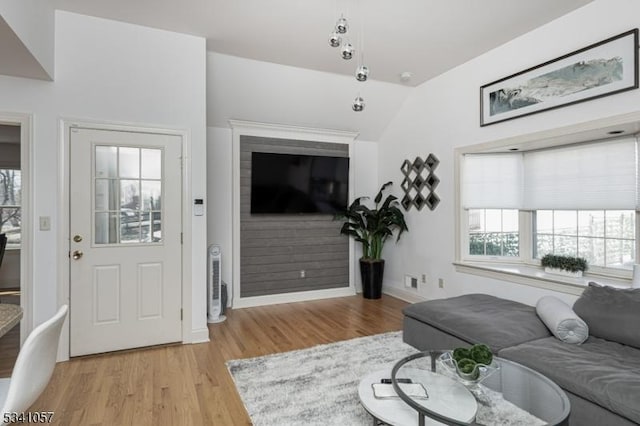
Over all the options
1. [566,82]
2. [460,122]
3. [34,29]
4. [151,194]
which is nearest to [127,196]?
[151,194]

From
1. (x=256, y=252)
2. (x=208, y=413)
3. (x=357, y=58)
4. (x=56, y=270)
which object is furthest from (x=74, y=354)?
(x=357, y=58)

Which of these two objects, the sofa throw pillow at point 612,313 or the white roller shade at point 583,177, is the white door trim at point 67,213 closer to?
the sofa throw pillow at point 612,313

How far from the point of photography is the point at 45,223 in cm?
298

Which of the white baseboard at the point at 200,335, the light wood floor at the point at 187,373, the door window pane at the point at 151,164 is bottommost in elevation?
the light wood floor at the point at 187,373

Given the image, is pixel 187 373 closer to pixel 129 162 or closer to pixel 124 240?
pixel 124 240

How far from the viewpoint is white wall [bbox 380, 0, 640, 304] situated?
9.36 feet

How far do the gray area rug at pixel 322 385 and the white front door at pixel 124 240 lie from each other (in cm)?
102

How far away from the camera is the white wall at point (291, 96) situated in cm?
412

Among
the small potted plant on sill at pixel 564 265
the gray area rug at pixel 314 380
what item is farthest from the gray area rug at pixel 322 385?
the small potted plant on sill at pixel 564 265

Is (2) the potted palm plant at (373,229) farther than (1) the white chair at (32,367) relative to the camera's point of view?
Yes

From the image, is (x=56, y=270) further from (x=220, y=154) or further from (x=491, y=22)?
(x=491, y=22)

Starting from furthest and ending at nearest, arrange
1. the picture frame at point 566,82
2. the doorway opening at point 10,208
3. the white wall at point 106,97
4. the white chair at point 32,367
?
the doorway opening at point 10,208 < the white wall at point 106,97 < the picture frame at point 566,82 < the white chair at point 32,367

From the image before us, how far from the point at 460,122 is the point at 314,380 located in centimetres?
319

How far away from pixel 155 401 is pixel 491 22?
404 cm
